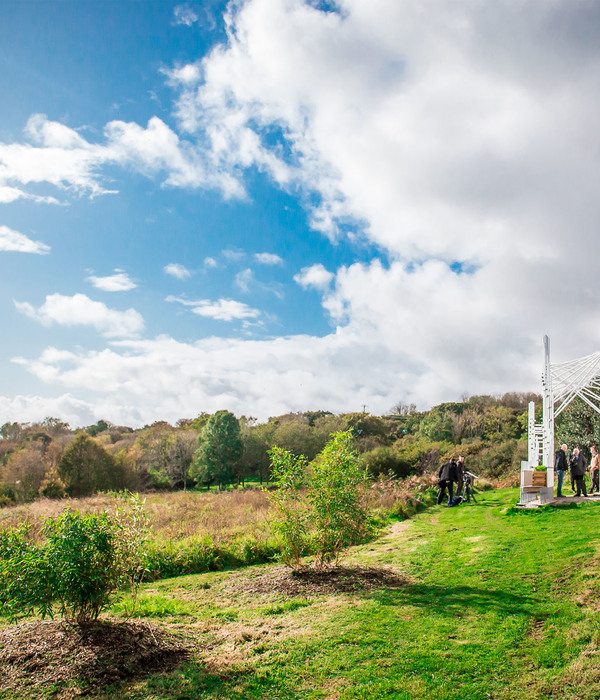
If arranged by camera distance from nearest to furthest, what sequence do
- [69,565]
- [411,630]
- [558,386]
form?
[69,565] → [411,630] → [558,386]

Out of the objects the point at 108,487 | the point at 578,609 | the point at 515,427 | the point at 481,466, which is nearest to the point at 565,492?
the point at 481,466

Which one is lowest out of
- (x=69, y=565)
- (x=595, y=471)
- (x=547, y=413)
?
(x=69, y=565)

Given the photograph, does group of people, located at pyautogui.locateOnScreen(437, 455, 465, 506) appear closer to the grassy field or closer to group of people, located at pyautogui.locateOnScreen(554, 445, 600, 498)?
the grassy field

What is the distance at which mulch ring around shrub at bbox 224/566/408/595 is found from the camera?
27.3ft

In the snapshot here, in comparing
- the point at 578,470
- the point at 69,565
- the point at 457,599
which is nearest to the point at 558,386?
the point at 578,470

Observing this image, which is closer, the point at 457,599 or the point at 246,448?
the point at 457,599

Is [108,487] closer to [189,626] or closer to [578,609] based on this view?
[189,626]

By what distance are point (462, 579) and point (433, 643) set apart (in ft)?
8.67

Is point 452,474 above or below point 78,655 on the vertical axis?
above

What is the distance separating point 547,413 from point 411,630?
1251 cm

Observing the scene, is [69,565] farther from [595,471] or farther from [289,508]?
[595,471]

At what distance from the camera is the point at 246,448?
44688 mm

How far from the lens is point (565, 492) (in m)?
17.6

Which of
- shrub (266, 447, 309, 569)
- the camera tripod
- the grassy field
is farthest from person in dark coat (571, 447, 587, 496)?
shrub (266, 447, 309, 569)
